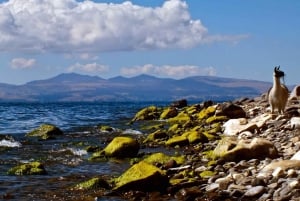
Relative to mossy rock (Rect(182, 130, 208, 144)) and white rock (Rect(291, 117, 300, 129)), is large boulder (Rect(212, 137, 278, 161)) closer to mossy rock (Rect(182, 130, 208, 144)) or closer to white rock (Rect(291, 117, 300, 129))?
white rock (Rect(291, 117, 300, 129))

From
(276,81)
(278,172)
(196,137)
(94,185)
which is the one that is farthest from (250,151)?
(276,81)

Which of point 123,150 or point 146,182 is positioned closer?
point 146,182

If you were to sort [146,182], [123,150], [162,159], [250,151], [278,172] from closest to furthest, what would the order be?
[278,172] → [146,182] → [250,151] → [162,159] → [123,150]

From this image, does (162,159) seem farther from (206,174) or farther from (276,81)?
(276,81)

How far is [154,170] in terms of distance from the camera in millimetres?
13695

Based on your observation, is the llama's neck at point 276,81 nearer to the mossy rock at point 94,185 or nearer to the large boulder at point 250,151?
the large boulder at point 250,151

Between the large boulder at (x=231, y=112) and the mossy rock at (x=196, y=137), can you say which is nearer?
the mossy rock at (x=196, y=137)

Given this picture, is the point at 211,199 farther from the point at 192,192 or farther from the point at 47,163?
the point at 47,163

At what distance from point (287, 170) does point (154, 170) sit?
11.2 feet

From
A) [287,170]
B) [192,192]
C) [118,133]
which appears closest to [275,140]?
[287,170]

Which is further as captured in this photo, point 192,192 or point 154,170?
point 154,170

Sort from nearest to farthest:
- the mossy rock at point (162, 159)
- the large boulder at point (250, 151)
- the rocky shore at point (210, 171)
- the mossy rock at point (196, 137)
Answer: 1. the rocky shore at point (210, 171)
2. the large boulder at point (250, 151)
3. the mossy rock at point (162, 159)
4. the mossy rock at point (196, 137)

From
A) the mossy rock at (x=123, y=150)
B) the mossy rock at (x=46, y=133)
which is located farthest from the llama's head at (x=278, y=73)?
the mossy rock at (x=46, y=133)

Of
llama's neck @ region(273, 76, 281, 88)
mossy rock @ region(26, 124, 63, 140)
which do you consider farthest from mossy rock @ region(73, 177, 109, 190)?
mossy rock @ region(26, 124, 63, 140)
